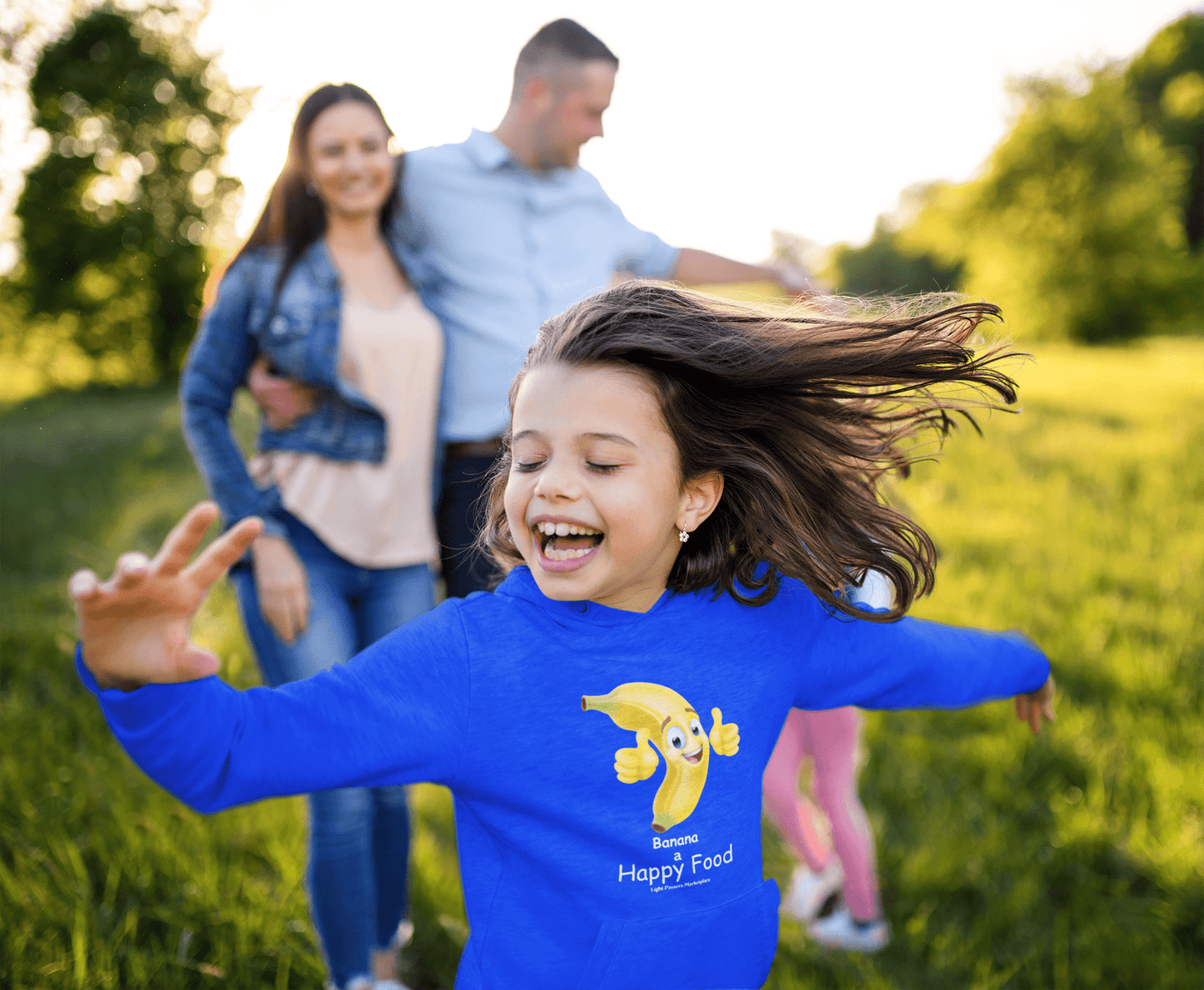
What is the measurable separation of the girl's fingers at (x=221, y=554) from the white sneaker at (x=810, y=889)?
220 centimetres

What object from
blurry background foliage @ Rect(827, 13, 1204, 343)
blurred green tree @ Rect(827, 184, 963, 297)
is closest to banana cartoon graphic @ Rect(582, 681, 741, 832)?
blurry background foliage @ Rect(827, 13, 1204, 343)

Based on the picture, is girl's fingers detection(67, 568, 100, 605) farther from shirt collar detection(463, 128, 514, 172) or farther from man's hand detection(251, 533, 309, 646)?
shirt collar detection(463, 128, 514, 172)

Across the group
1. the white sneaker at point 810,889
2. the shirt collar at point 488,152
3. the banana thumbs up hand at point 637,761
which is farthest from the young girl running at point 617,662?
the white sneaker at point 810,889

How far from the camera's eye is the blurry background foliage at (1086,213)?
87.7ft

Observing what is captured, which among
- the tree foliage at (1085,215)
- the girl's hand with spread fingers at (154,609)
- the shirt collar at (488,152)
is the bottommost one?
the girl's hand with spread fingers at (154,609)

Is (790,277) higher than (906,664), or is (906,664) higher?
(790,277)

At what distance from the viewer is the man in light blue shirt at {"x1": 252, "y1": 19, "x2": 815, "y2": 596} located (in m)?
2.23

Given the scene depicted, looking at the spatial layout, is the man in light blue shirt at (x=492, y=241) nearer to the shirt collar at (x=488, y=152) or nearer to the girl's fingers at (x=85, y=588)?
the shirt collar at (x=488, y=152)

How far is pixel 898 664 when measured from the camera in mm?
1559

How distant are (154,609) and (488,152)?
5.48ft

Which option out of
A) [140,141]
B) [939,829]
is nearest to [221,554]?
[939,829]

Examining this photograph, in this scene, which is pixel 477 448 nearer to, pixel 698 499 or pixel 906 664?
pixel 698 499

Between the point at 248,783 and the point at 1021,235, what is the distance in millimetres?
31719

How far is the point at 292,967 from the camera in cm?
222
